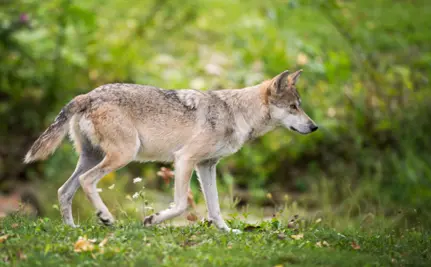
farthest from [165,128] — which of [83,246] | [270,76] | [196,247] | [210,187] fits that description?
[270,76]

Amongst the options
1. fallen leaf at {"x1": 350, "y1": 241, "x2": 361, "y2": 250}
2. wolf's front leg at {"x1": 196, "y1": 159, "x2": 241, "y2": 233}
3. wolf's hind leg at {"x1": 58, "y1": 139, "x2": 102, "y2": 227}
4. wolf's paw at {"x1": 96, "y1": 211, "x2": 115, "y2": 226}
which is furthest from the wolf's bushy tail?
fallen leaf at {"x1": 350, "y1": 241, "x2": 361, "y2": 250}

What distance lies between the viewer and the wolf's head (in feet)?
26.5

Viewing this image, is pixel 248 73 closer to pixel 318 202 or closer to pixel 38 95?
pixel 318 202

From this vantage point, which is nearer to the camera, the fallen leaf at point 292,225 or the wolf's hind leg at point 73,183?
the wolf's hind leg at point 73,183

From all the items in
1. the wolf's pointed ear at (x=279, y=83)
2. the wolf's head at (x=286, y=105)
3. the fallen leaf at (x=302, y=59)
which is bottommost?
the fallen leaf at (x=302, y=59)

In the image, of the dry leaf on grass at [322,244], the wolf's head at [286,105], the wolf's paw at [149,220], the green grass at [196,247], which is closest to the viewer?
the green grass at [196,247]

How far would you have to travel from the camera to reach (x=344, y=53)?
14.6 meters

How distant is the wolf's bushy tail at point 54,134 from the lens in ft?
23.5

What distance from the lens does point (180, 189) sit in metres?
7.36

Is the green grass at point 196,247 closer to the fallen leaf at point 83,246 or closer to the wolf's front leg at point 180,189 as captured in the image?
the fallen leaf at point 83,246

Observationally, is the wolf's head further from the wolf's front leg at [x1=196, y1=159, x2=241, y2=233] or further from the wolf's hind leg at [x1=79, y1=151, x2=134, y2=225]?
the wolf's hind leg at [x1=79, y1=151, x2=134, y2=225]

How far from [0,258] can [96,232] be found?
1182mm

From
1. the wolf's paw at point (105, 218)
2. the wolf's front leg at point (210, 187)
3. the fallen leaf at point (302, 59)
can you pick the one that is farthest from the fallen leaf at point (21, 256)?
the fallen leaf at point (302, 59)

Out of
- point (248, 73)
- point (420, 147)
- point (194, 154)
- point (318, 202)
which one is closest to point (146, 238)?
point (194, 154)
